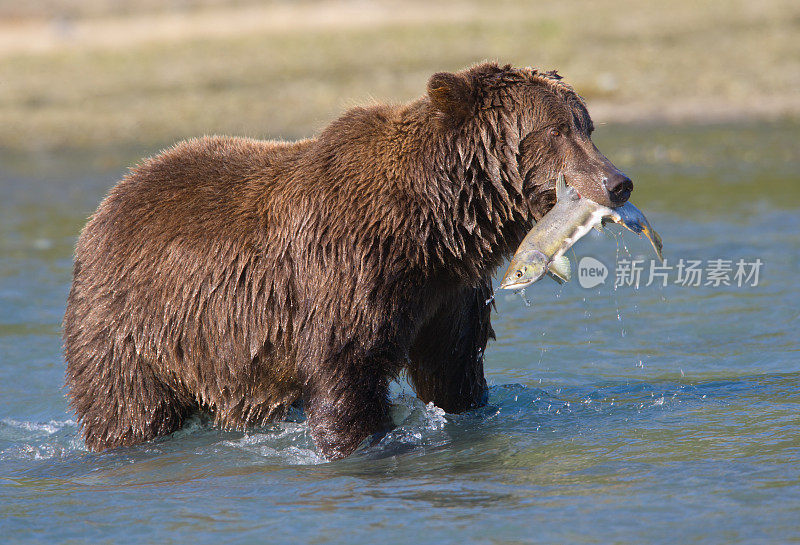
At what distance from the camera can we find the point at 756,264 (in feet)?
31.8

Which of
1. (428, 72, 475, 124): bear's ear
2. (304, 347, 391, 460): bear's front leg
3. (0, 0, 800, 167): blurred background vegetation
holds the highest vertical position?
(0, 0, 800, 167): blurred background vegetation

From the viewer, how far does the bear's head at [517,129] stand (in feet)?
17.0

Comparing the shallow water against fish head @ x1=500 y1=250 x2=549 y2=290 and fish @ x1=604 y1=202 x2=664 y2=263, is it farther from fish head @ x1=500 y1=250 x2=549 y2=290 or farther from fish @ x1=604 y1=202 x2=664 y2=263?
fish head @ x1=500 y1=250 x2=549 y2=290

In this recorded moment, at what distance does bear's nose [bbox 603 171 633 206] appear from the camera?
499 centimetres

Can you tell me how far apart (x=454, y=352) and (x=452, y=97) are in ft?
4.40

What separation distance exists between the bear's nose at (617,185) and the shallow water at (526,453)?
509mm

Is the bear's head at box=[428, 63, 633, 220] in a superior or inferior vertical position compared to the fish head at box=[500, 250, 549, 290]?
superior

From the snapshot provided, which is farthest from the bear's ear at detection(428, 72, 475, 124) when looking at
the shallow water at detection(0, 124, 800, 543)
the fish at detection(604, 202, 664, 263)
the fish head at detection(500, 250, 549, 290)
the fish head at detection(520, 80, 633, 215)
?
the shallow water at detection(0, 124, 800, 543)

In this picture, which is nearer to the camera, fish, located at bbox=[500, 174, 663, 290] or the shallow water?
the shallow water

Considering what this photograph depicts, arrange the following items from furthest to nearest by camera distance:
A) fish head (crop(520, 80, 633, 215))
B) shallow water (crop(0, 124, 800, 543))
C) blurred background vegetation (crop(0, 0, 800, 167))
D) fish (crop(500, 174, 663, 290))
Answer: blurred background vegetation (crop(0, 0, 800, 167)) < fish head (crop(520, 80, 633, 215)) < fish (crop(500, 174, 663, 290)) < shallow water (crop(0, 124, 800, 543))

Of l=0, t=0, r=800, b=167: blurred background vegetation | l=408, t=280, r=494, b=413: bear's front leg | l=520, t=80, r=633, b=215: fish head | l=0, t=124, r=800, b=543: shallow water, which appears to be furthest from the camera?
l=0, t=0, r=800, b=167: blurred background vegetation

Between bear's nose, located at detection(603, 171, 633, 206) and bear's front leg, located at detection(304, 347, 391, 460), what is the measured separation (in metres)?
1.30

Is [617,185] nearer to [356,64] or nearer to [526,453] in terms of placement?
[526,453]

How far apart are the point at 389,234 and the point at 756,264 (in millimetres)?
5519
